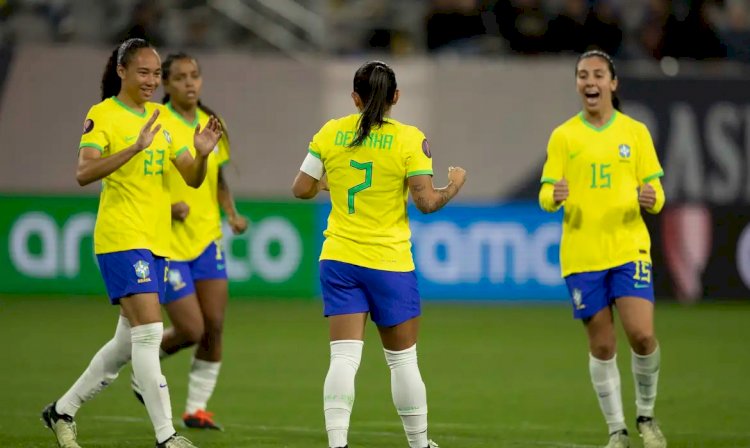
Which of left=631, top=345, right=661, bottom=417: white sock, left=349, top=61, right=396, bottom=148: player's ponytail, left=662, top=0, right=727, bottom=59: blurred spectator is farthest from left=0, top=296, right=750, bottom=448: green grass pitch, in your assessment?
left=662, top=0, right=727, bottom=59: blurred spectator

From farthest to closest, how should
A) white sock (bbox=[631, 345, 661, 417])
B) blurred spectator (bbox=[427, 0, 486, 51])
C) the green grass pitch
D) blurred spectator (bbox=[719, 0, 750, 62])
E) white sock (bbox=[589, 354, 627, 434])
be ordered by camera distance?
blurred spectator (bbox=[719, 0, 750, 62]) → blurred spectator (bbox=[427, 0, 486, 51]) → the green grass pitch → white sock (bbox=[631, 345, 661, 417]) → white sock (bbox=[589, 354, 627, 434])

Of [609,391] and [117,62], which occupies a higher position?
[117,62]

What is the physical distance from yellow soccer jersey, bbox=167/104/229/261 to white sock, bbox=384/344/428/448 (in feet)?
8.03

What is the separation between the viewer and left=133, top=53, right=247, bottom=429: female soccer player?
29.6ft

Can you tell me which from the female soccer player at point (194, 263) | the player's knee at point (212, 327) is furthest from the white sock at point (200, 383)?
the player's knee at point (212, 327)

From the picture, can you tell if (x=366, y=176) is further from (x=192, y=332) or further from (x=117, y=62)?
(x=192, y=332)

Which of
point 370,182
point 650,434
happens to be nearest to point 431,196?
point 370,182

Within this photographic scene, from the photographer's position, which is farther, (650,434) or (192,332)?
(192,332)

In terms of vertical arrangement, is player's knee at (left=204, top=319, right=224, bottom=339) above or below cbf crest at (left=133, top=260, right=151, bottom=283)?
below

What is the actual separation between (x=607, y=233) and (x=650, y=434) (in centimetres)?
126

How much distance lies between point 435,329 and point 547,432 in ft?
20.8

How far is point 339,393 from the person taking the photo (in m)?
6.97

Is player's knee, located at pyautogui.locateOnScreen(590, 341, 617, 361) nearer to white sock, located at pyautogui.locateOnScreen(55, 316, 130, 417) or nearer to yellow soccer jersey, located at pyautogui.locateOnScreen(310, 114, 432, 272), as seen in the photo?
yellow soccer jersey, located at pyautogui.locateOnScreen(310, 114, 432, 272)

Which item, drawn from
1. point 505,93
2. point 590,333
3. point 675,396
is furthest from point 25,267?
point 590,333
